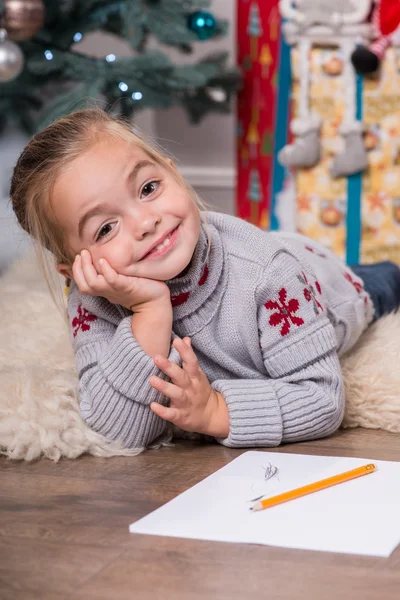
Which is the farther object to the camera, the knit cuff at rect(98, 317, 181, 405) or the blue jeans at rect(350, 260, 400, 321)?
the blue jeans at rect(350, 260, 400, 321)

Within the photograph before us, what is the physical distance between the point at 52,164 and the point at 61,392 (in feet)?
0.99

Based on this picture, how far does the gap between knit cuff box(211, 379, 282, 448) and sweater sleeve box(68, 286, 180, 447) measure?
0.09 m

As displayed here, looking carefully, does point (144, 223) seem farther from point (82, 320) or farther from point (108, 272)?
point (82, 320)

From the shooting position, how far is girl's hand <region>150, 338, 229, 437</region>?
3.29ft

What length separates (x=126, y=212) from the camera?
3.30 feet

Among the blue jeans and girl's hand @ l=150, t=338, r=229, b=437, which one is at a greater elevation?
girl's hand @ l=150, t=338, r=229, b=437

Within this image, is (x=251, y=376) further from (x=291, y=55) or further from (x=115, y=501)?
(x=291, y=55)

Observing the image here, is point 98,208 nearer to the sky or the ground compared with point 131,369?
nearer to the sky

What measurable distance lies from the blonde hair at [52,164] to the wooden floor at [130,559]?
1.01 ft

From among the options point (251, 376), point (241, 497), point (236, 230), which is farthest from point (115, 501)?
point (236, 230)

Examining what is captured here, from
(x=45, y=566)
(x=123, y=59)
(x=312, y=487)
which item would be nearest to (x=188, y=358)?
(x=312, y=487)

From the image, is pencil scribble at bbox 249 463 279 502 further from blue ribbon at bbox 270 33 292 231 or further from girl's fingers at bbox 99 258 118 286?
blue ribbon at bbox 270 33 292 231

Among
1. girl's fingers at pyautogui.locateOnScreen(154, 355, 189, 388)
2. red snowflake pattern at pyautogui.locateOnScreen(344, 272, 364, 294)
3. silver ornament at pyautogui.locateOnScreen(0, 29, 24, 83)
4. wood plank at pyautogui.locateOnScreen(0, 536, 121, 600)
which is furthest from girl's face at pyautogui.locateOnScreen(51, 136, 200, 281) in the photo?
silver ornament at pyautogui.locateOnScreen(0, 29, 24, 83)

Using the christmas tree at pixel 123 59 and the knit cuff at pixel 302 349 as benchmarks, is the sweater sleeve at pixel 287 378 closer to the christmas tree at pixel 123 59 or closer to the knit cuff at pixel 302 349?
the knit cuff at pixel 302 349
